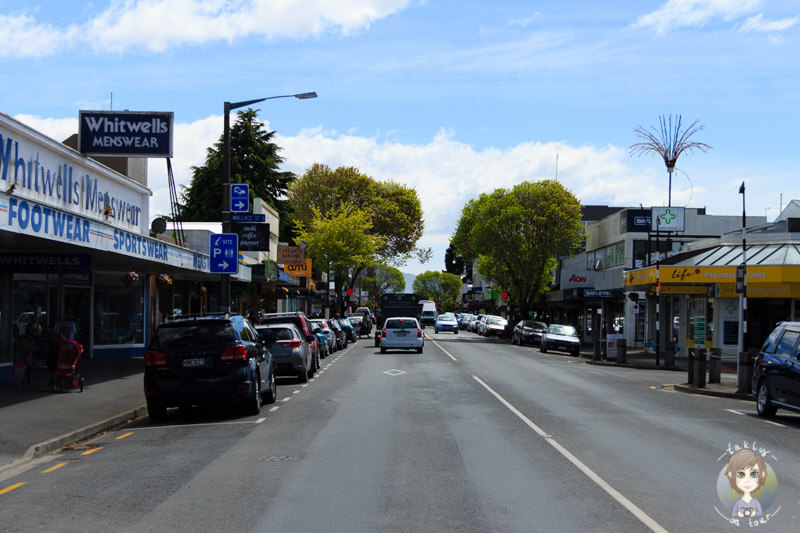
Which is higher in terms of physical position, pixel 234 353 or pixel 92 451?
pixel 234 353

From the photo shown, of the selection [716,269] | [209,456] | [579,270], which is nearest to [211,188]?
[579,270]

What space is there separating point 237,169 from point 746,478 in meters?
57.4

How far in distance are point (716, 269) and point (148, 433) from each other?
27.8 metres

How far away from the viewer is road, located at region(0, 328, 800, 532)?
24.5ft

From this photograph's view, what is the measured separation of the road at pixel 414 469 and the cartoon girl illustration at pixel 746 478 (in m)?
0.17

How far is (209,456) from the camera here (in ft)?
35.4

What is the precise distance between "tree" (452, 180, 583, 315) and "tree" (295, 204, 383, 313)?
826 cm

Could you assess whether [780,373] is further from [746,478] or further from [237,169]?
[237,169]

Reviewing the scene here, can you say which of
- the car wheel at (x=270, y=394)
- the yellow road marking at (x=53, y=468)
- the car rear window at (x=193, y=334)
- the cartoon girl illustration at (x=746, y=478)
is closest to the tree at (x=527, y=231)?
the car wheel at (x=270, y=394)

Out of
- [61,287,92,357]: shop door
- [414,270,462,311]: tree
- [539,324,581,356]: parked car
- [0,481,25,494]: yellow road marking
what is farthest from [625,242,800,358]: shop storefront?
[414,270,462,311]: tree

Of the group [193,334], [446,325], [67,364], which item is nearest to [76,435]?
[193,334]

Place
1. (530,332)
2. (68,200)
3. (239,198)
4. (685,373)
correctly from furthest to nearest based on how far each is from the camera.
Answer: (530,332) → (685,373) → (239,198) → (68,200)

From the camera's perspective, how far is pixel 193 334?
580 inches

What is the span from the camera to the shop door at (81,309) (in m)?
26.0
